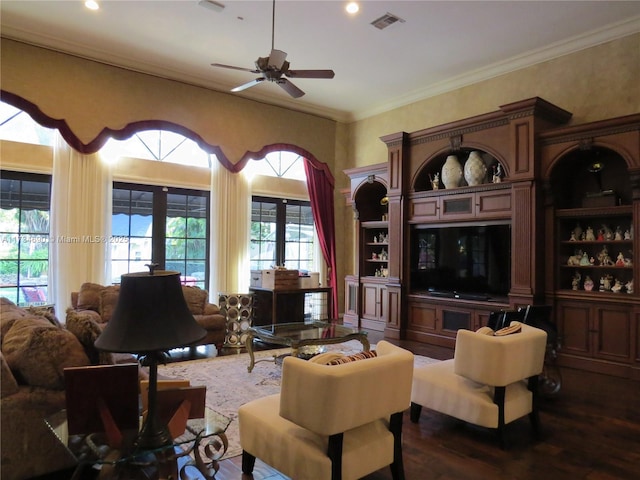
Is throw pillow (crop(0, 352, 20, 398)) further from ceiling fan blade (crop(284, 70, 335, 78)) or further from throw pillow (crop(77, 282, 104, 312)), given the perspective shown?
ceiling fan blade (crop(284, 70, 335, 78))

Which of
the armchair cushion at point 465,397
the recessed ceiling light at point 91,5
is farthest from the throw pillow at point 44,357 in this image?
the recessed ceiling light at point 91,5

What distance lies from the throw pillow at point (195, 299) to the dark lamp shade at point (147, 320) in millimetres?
4112

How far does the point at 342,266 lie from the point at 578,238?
452 centimetres

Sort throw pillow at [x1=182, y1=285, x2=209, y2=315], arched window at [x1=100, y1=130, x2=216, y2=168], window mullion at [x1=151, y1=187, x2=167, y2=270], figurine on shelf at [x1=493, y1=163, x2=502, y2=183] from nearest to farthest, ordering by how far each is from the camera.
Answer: throw pillow at [x1=182, y1=285, x2=209, y2=315], figurine on shelf at [x1=493, y1=163, x2=502, y2=183], arched window at [x1=100, y1=130, x2=216, y2=168], window mullion at [x1=151, y1=187, x2=167, y2=270]

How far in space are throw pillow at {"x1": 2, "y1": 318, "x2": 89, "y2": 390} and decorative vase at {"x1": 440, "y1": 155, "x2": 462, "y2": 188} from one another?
5.27m

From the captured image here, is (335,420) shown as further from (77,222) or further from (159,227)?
(159,227)

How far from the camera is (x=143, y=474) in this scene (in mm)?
2016

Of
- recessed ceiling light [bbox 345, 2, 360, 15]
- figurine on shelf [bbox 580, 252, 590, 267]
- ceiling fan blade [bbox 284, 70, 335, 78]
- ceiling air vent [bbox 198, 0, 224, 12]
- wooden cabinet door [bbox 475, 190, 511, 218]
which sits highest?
recessed ceiling light [bbox 345, 2, 360, 15]

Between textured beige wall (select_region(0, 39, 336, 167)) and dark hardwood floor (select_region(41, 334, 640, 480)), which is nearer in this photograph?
dark hardwood floor (select_region(41, 334, 640, 480))

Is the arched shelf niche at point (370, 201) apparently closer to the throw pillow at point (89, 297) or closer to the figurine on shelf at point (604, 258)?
the figurine on shelf at point (604, 258)

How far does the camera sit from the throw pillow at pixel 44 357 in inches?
93.0

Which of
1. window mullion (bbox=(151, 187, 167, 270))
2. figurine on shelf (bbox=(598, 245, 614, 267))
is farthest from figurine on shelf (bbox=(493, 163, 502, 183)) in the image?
window mullion (bbox=(151, 187, 167, 270))

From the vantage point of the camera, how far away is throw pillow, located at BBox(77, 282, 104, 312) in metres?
5.38

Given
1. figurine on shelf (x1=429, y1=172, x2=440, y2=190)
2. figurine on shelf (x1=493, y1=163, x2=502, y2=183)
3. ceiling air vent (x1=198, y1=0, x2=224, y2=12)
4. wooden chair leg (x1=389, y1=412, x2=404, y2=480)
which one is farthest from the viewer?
figurine on shelf (x1=429, y1=172, x2=440, y2=190)
